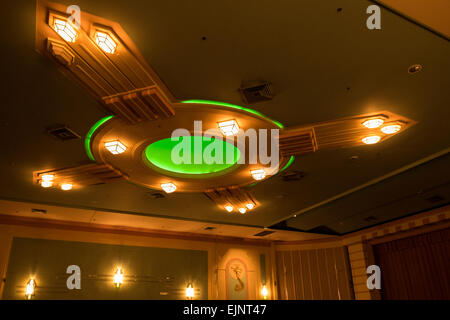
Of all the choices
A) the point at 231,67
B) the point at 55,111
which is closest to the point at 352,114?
the point at 231,67

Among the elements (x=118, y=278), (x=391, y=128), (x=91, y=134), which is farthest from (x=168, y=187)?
(x=118, y=278)

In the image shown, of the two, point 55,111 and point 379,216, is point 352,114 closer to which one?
point 55,111

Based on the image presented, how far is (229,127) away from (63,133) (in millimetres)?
2383

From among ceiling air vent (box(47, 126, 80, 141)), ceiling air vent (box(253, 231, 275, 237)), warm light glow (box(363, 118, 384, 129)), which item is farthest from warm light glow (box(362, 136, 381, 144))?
ceiling air vent (box(253, 231, 275, 237))

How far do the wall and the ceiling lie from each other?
2403 millimetres

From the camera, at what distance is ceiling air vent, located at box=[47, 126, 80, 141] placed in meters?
4.66

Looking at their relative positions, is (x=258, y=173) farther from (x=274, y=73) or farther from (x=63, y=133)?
(x=63, y=133)

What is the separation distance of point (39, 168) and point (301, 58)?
478 cm

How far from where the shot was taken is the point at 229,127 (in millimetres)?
4477

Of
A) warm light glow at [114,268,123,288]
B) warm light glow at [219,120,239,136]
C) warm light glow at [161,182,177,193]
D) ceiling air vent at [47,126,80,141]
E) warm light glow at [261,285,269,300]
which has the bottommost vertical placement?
warm light glow at [261,285,269,300]

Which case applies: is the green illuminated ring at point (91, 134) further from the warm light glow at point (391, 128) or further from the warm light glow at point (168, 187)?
the warm light glow at point (391, 128)

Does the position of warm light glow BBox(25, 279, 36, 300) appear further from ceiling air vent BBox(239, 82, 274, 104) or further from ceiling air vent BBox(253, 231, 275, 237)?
ceiling air vent BBox(239, 82, 274, 104)

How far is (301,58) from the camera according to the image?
11.6ft
